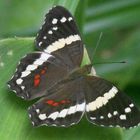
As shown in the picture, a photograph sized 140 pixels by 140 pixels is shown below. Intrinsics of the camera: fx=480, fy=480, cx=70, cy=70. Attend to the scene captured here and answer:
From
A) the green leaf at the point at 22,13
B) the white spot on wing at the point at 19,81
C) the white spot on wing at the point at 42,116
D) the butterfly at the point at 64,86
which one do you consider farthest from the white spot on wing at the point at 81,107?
the green leaf at the point at 22,13

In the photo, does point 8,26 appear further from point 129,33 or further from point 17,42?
point 17,42

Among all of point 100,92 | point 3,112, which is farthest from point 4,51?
point 100,92

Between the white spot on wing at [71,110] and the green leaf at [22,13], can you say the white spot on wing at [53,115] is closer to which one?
the white spot on wing at [71,110]

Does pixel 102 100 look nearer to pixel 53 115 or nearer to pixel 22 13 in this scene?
pixel 53 115

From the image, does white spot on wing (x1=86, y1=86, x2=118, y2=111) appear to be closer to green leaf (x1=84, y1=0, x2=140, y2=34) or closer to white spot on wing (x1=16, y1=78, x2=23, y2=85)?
white spot on wing (x1=16, y1=78, x2=23, y2=85)

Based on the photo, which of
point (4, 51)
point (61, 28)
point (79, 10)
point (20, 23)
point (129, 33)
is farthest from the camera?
point (20, 23)

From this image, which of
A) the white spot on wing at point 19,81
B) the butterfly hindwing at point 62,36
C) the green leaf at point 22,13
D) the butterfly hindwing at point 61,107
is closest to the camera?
the butterfly hindwing at point 61,107
